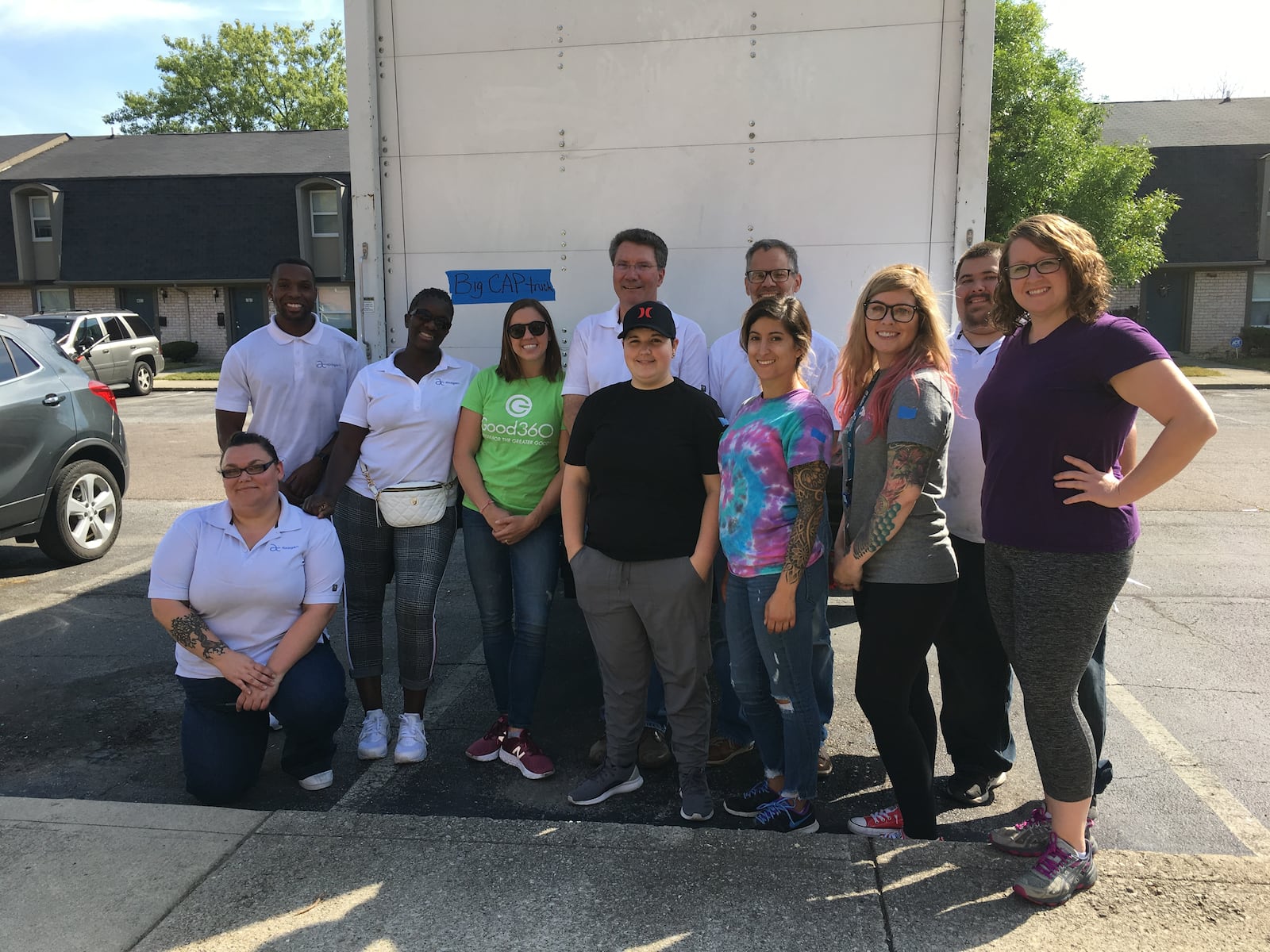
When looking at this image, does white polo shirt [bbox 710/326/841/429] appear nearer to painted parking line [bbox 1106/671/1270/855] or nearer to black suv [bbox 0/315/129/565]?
painted parking line [bbox 1106/671/1270/855]

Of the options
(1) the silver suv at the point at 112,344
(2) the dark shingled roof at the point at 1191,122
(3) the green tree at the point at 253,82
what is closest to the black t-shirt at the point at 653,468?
(1) the silver suv at the point at 112,344

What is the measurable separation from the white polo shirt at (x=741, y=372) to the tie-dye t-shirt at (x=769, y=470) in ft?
2.00

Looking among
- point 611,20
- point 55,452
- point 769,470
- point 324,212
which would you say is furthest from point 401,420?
point 324,212

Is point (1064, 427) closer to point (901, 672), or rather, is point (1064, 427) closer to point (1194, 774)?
point (901, 672)

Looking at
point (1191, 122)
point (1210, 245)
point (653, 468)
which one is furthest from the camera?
point (1191, 122)

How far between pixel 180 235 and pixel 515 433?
90.7 feet

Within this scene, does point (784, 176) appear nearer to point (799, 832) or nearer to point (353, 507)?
point (353, 507)

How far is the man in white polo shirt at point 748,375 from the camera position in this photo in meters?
3.57

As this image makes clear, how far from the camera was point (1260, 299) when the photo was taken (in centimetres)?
2683

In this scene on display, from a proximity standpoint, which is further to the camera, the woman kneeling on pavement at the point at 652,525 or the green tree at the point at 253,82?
the green tree at the point at 253,82

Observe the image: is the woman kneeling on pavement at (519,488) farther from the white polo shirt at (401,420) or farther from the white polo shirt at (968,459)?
the white polo shirt at (968,459)

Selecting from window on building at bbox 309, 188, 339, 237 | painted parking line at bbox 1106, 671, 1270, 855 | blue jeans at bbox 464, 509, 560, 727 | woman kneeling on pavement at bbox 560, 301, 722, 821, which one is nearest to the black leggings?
woman kneeling on pavement at bbox 560, 301, 722, 821

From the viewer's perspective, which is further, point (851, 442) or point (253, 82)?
Result: point (253, 82)

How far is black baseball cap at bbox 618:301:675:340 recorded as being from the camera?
9.90 feet
